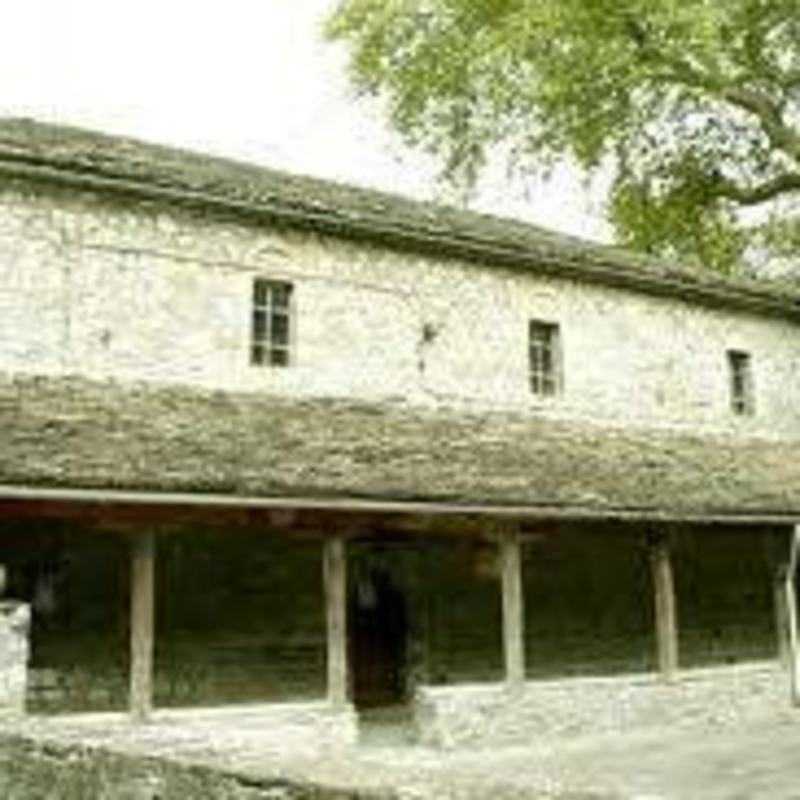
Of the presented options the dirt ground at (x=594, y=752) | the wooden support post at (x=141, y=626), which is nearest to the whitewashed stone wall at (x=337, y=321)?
the wooden support post at (x=141, y=626)

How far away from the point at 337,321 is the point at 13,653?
27.2ft

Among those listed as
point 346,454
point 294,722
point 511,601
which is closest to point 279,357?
point 346,454

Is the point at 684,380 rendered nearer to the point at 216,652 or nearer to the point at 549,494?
the point at 549,494

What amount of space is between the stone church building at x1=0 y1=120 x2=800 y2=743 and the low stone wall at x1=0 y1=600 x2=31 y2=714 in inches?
43.4

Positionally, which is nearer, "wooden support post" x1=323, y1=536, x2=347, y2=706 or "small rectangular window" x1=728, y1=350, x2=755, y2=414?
"wooden support post" x1=323, y1=536, x2=347, y2=706

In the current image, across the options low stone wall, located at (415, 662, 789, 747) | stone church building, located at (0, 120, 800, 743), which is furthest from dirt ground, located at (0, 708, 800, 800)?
stone church building, located at (0, 120, 800, 743)

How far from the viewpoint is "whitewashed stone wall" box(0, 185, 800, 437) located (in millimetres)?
16375

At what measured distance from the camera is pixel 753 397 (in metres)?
24.4

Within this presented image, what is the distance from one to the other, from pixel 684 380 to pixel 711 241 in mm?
10029

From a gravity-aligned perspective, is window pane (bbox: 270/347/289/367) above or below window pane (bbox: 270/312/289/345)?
below

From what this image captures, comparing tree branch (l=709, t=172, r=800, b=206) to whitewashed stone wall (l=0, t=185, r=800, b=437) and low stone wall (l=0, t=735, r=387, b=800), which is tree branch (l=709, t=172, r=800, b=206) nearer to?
whitewashed stone wall (l=0, t=185, r=800, b=437)

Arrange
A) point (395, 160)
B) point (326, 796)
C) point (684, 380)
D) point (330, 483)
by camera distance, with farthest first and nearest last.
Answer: point (395, 160), point (684, 380), point (330, 483), point (326, 796)

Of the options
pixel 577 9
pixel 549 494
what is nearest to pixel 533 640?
pixel 549 494

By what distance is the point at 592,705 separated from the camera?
17.0 meters
